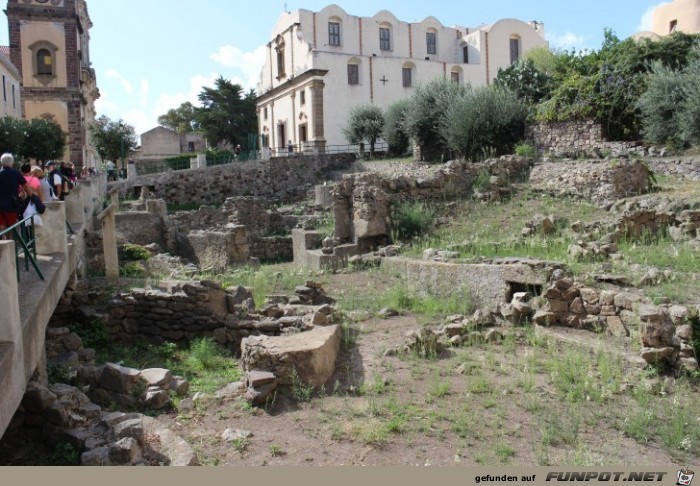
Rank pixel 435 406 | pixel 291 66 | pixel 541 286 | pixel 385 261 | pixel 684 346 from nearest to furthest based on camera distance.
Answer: pixel 435 406 < pixel 684 346 < pixel 541 286 < pixel 385 261 < pixel 291 66

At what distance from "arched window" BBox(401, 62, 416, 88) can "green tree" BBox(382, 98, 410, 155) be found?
10.4m

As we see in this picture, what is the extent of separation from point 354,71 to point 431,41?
25.8 ft

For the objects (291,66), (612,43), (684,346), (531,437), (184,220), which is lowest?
(531,437)

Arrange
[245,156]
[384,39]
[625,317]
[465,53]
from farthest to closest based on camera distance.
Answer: [465,53] → [384,39] → [245,156] → [625,317]

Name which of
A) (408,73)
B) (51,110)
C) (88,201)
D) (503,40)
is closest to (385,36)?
(408,73)

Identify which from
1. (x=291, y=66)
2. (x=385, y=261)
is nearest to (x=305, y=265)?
(x=385, y=261)

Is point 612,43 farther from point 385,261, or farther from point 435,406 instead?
point 435,406

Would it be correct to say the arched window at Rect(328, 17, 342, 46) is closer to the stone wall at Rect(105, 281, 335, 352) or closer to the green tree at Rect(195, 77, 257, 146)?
the green tree at Rect(195, 77, 257, 146)

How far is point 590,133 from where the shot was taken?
71.2 ft

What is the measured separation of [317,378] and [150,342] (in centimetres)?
348

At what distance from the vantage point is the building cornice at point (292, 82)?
129 feet

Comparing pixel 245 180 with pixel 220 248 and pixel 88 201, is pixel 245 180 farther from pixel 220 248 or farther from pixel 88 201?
pixel 88 201

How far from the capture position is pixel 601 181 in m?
16.1

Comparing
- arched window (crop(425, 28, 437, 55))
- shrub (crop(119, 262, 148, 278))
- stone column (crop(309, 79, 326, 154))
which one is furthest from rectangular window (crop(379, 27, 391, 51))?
shrub (crop(119, 262, 148, 278))
